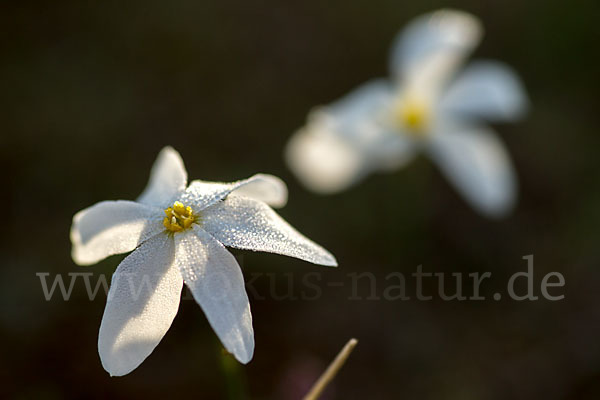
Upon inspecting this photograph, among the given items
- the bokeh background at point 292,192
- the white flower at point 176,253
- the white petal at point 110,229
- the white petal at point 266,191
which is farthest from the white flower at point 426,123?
the white petal at point 110,229

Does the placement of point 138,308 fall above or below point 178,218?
below

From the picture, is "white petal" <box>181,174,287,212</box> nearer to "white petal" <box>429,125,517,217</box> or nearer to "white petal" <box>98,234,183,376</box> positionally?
"white petal" <box>98,234,183,376</box>

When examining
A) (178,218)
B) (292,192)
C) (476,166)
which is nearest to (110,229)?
(178,218)

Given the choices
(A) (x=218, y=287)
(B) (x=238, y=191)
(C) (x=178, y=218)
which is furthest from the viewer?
(B) (x=238, y=191)

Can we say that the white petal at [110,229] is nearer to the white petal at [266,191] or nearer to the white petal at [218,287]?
the white petal at [218,287]

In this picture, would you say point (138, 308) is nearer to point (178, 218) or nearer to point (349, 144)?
point (178, 218)

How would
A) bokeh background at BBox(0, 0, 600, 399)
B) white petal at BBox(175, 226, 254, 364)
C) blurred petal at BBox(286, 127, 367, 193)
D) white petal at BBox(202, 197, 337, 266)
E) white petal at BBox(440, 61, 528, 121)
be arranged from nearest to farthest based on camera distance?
white petal at BBox(175, 226, 254, 364), white petal at BBox(202, 197, 337, 266), bokeh background at BBox(0, 0, 600, 399), white petal at BBox(440, 61, 528, 121), blurred petal at BBox(286, 127, 367, 193)

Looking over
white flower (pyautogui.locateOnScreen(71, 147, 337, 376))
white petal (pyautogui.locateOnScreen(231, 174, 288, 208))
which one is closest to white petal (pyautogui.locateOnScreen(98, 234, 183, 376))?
white flower (pyautogui.locateOnScreen(71, 147, 337, 376))

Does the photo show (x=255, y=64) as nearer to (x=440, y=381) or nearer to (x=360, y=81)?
(x=360, y=81)
